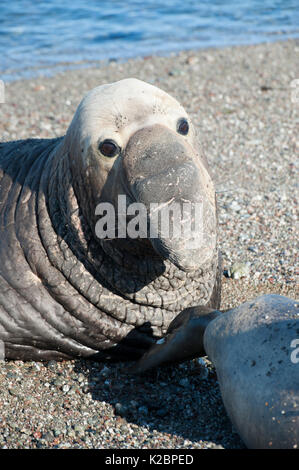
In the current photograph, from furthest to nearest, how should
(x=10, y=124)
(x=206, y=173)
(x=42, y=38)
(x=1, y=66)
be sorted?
(x=42, y=38)
(x=1, y=66)
(x=10, y=124)
(x=206, y=173)

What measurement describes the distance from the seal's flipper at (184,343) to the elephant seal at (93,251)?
1.05 ft

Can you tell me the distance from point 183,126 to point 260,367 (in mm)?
1633

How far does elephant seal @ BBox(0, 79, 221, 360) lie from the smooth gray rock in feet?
1.85

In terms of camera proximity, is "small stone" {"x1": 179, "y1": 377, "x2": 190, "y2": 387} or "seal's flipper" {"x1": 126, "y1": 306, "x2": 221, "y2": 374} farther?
"small stone" {"x1": 179, "y1": 377, "x2": 190, "y2": 387}

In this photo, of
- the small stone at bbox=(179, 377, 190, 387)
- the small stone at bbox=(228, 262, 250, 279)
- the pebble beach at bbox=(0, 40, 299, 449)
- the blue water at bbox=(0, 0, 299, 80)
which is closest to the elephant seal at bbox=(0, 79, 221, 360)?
the pebble beach at bbox=(0, 40, 299, 449)

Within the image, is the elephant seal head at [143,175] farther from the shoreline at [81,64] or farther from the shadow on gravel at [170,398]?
the shoreline at [81,64]

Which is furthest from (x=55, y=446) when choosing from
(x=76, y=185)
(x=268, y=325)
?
(x=76, y=185)

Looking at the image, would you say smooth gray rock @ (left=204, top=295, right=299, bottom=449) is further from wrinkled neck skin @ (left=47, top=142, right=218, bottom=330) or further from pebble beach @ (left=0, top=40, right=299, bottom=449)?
wrinkled neck skin @ (left=47, top=142, right=218, bottom=330)

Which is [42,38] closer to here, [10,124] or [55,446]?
[10,124]

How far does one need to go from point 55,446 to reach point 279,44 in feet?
37.9

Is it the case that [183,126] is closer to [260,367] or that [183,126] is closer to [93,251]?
[93,251]

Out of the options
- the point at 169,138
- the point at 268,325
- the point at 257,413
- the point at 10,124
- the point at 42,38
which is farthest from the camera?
the point at 42,38

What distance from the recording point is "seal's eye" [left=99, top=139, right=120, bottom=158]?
4.11 meters
